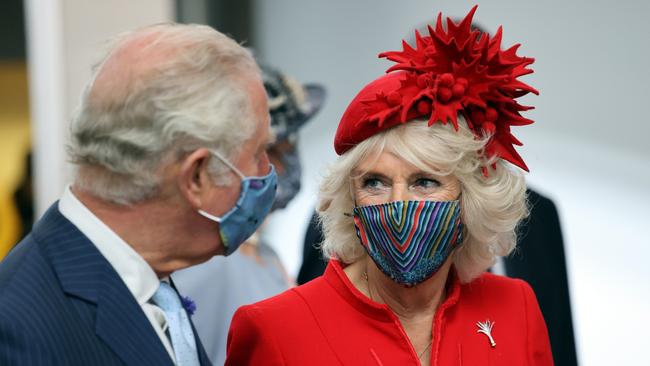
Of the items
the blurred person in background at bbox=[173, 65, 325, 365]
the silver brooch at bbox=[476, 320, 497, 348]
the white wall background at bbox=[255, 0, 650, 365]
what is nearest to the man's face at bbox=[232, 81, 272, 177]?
the silver brooch at bbox=[476, 320, 497, 348]

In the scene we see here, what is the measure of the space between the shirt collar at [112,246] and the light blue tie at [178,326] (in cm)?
11

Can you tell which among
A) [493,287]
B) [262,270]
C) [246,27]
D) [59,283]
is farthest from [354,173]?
[246,27]

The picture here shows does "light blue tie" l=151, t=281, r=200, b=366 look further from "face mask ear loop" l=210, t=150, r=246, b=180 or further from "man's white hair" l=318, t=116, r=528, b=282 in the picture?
"man's white hair" l=318, t=116, r=528, b=282

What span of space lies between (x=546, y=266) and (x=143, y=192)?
7.04ft

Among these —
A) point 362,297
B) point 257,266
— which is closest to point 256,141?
point 362,297

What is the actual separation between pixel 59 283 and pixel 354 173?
2.95ft

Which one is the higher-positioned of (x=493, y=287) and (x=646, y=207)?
(x=493, y=287)

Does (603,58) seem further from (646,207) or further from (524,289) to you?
(524,289)

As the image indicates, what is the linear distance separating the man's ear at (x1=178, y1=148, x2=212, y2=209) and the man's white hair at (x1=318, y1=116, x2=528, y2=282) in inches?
22.4

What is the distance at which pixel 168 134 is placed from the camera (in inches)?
85.7

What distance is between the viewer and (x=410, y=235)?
102 inches

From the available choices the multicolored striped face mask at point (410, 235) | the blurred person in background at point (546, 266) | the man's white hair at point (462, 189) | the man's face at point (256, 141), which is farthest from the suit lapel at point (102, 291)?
the blurred person in background at point (546, 266)

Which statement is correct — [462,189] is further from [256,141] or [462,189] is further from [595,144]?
[595,144]

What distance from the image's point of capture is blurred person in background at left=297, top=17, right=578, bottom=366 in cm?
389
